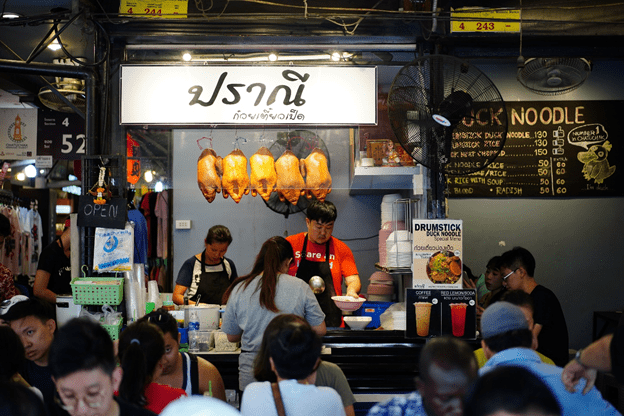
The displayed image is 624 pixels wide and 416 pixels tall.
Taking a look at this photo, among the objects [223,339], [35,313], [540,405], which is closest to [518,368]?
[540,405]

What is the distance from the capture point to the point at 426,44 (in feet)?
16.8

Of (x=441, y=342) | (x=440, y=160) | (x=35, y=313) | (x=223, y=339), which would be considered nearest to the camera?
(x=441, y=342)

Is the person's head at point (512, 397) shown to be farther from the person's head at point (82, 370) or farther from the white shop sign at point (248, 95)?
the white shop sign at point (248, 95)

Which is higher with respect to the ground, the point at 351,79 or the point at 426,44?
the point at 426,44

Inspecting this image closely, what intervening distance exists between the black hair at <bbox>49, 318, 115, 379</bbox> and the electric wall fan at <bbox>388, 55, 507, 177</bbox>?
272cm

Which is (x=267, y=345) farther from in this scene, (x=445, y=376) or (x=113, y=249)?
(x=113, y=249)

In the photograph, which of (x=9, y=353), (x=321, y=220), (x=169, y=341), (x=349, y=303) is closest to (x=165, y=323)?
(x=169, y=341)

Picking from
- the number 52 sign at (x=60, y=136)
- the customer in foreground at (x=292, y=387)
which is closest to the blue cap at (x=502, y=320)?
the customer in foreground at (x=292, y=387)

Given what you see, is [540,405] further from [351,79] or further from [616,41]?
[616,41]

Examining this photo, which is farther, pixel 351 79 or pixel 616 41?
pixel 616 41

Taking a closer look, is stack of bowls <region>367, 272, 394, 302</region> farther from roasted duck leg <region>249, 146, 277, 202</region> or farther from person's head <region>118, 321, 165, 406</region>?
person's head <region>118, 321, 165, 406</region>

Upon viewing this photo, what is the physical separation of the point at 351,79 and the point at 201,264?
262cm

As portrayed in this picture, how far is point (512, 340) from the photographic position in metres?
2.60

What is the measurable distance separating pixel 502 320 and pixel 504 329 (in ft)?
0.14
